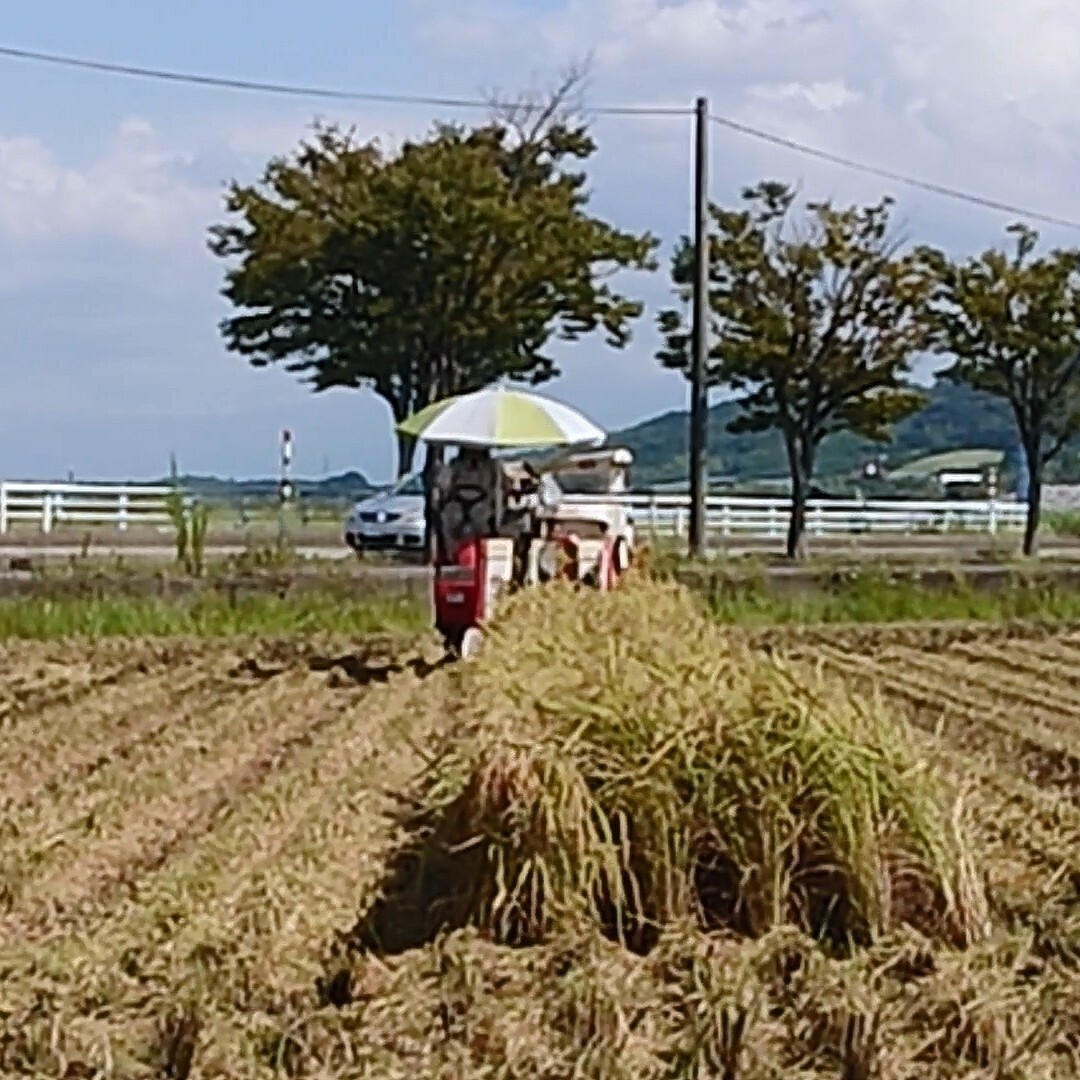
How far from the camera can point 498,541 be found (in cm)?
1162

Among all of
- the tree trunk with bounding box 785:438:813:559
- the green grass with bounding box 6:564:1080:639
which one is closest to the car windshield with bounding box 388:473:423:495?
the tree trunk with bounding box 785:438:813:559

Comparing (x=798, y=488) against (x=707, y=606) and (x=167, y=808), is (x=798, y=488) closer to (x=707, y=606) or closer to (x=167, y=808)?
(x=707, y=606)

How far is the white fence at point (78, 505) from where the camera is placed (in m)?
25.6

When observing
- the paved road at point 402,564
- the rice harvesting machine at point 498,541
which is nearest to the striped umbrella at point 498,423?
the rice harvesting machine at point 498,541

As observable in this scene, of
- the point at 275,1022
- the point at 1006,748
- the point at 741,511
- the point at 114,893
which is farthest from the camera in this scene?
the point at 741,511

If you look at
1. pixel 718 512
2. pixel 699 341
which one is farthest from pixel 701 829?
pixel 718 512

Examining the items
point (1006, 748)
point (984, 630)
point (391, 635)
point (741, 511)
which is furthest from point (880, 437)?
point (1006, 748)

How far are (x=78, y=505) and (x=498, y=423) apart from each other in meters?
15.1

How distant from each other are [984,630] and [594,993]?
10437 mm

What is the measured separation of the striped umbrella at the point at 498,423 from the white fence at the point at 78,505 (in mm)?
13539

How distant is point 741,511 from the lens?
1143 inches

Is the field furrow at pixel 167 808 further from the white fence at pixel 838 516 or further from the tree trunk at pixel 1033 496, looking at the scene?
the tree trunk at pixel 1033 496

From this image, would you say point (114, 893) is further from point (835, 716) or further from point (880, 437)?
point (880, 437)

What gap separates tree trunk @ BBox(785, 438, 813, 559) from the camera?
2406 centimetres
